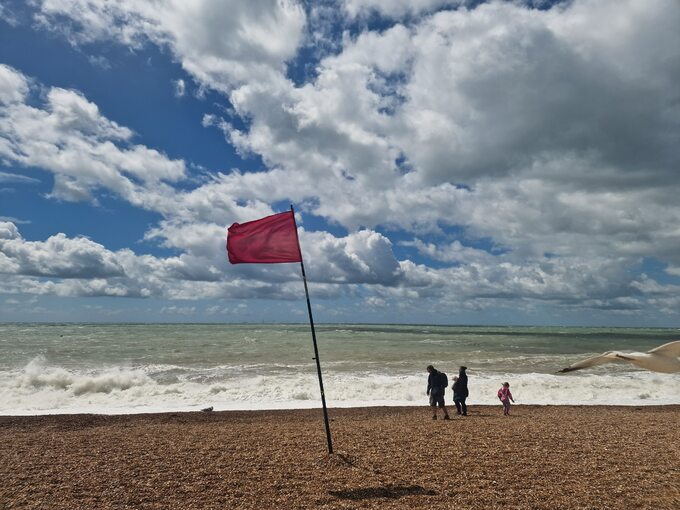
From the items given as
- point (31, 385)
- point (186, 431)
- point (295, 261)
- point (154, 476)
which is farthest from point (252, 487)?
point (31, 385)

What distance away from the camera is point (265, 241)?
985 cm

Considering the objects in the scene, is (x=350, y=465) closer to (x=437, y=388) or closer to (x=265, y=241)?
(x=265, y=241)

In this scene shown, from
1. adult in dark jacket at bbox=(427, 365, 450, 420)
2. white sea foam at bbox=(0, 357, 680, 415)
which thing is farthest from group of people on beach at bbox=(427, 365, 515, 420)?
white sea foam at bbox=(0, 357, 680, 415)

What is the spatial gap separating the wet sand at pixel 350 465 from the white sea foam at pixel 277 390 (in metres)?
6.94

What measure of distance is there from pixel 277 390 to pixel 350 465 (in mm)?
15948

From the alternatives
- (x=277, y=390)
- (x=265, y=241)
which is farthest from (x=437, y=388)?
(x=277, y=390)

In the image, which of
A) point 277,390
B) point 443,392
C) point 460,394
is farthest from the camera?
point 277,390

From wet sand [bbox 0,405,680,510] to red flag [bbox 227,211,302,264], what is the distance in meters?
4.39

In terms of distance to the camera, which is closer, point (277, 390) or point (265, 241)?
point (265, 241)

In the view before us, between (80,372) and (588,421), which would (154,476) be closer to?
(588,421)

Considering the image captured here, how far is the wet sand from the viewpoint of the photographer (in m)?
7.33

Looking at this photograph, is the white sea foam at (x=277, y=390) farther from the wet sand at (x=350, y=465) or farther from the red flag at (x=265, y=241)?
the red flag at (x=265, y=241)

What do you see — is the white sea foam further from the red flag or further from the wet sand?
the red flag

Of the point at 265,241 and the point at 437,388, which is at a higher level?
the point at 265,241
